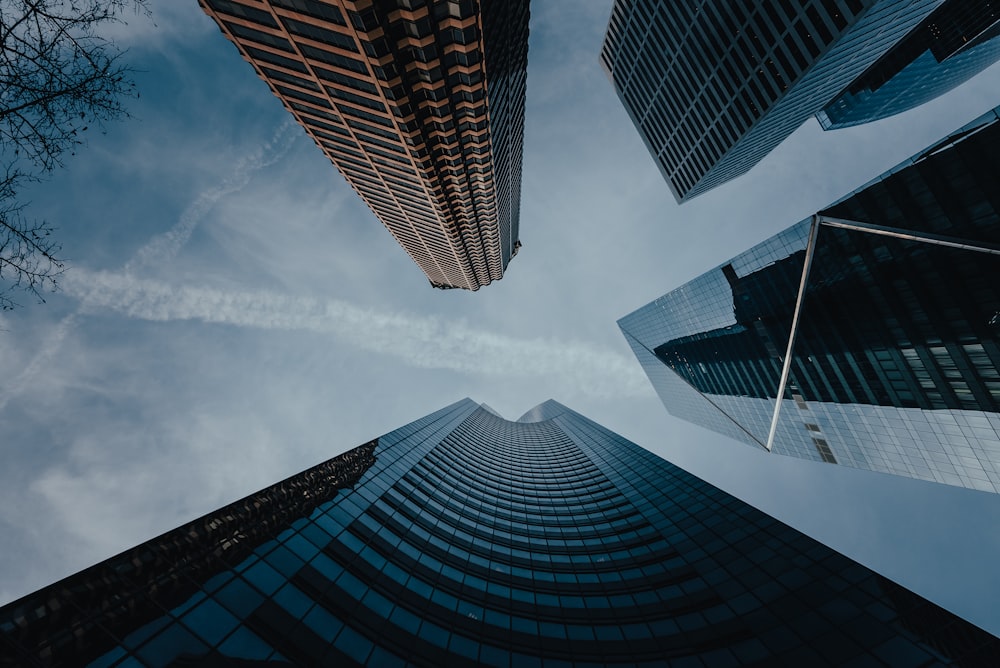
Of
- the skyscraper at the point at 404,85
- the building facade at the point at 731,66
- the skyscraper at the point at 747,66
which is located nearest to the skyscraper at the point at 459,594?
the skyscraper at the point at 404,85

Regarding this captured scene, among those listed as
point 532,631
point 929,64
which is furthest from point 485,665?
point 929,64

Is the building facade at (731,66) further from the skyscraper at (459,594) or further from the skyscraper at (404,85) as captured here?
the skyscraper at (459,594)

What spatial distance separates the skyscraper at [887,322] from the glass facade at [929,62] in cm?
8339

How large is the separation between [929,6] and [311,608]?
110 metres

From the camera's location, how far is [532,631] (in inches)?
745

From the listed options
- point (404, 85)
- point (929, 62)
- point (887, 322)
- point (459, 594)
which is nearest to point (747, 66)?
point (887, 322)

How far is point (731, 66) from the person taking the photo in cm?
7194

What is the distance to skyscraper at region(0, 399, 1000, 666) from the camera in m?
12.2

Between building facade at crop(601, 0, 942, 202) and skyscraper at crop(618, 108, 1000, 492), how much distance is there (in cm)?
3531

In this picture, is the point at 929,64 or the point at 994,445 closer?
the point at 994,445

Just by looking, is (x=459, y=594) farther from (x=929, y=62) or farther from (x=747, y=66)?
(x=929, y=62)

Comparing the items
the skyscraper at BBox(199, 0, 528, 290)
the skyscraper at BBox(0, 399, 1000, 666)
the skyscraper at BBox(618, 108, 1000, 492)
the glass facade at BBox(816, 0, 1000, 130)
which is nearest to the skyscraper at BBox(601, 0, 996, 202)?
the glass facade at BBox(816, 0, 1000, 130)

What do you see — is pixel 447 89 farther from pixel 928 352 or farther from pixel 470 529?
pixel 928 352

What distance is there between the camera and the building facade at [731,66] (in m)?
57.0
